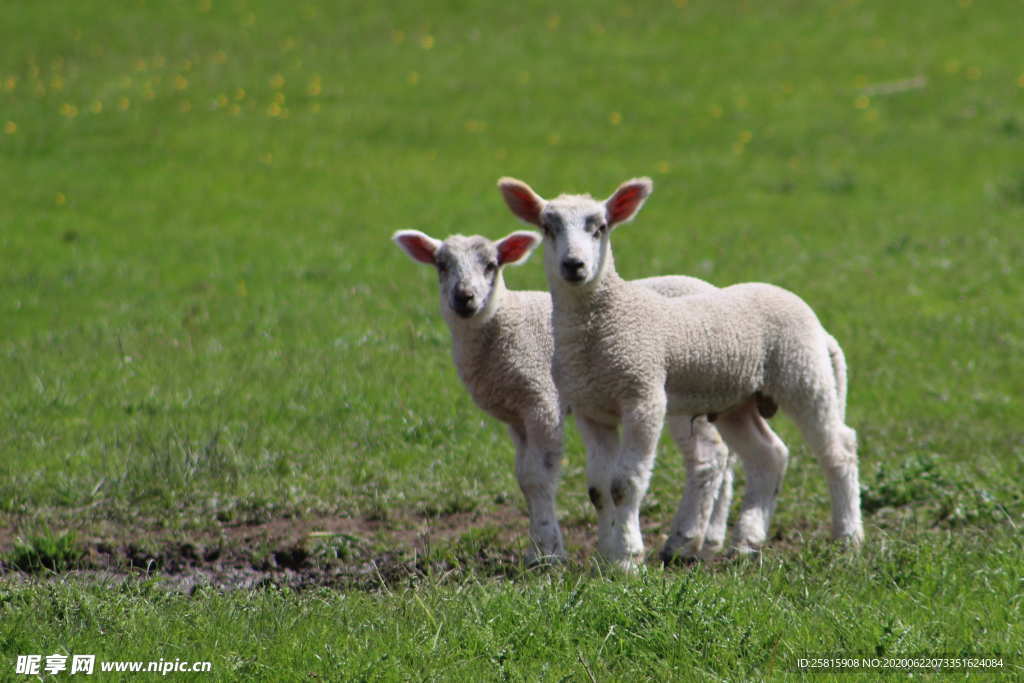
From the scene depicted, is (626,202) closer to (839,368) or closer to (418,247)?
(418,247)

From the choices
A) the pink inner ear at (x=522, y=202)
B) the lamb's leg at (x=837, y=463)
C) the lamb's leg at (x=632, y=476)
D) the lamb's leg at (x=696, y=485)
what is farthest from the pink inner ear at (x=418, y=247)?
the lamb's leg at (x=837, y=463)

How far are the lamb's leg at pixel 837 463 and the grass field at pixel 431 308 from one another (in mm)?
245

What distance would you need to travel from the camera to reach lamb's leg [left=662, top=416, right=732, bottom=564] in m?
6.84

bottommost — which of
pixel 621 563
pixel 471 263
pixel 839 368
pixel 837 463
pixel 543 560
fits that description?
pixel 543 560

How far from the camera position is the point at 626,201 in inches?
251

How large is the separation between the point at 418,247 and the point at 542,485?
4.61ft

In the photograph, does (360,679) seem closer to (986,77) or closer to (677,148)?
(677,148)

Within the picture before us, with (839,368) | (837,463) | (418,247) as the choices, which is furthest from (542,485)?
(839,368)

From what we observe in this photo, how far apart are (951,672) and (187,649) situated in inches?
112

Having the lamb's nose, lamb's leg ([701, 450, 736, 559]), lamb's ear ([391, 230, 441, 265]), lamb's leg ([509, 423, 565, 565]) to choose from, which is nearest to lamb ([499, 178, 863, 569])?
the lamb's nose

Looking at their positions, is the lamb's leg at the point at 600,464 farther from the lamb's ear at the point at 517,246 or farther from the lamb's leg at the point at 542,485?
the lamb's ear at the point at 517,246

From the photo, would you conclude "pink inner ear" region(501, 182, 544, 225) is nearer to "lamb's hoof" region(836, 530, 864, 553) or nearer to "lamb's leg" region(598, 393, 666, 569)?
"lamb's leg" region(598, 393, 666, 569)

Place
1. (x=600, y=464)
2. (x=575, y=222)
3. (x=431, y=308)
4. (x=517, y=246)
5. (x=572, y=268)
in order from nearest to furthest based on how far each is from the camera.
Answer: (x=572, y=268) → (x=575, y=222) → (x=600, y=464) → (x=517, y=246) → (x=431, y=308)

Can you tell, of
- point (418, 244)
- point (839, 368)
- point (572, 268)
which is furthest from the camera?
point (839, 368)
